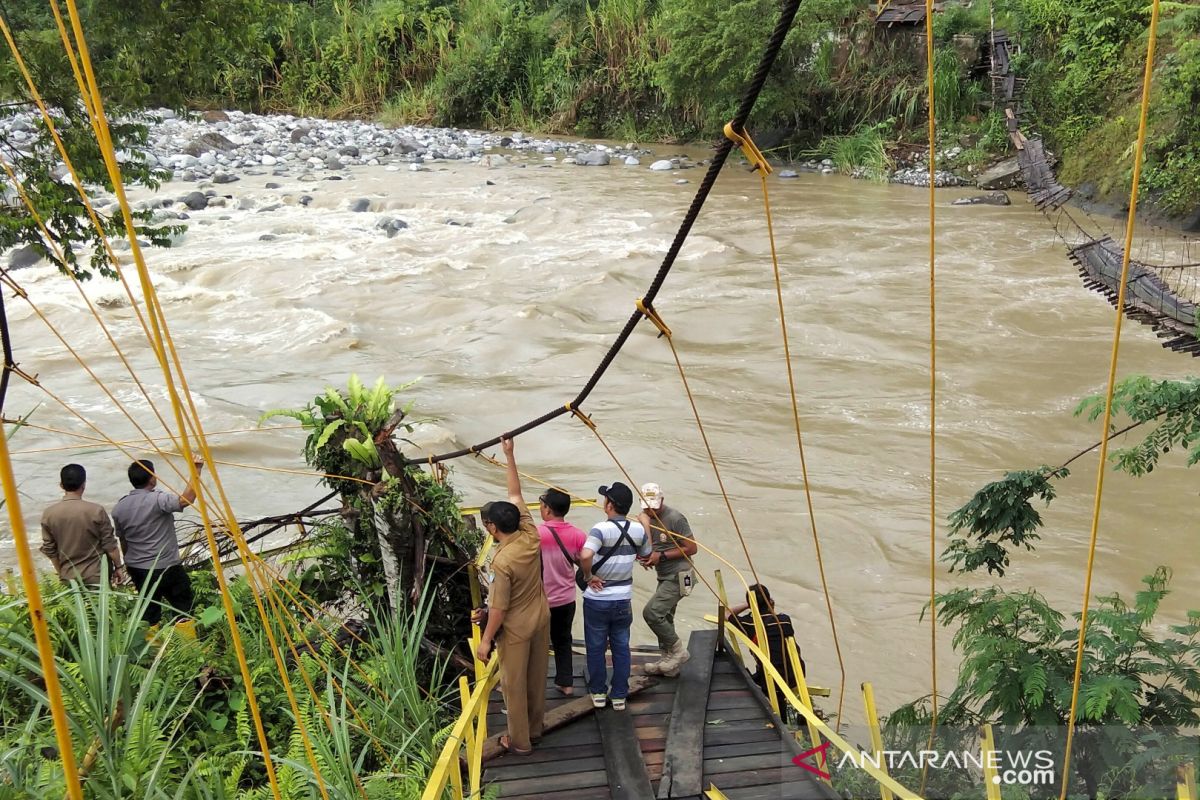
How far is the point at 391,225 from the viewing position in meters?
17.2

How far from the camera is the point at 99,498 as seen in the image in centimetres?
811

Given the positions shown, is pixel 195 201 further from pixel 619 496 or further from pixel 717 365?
pixel 619 496

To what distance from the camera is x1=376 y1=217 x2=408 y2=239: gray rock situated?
17.1m

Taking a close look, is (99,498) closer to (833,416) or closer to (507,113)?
(833,416)

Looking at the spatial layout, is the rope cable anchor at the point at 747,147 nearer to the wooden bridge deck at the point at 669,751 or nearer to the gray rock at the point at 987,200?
the wooden bridge deck at the point at 669,751

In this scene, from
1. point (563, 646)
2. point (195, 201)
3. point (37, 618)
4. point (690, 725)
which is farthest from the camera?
point (195, 201)

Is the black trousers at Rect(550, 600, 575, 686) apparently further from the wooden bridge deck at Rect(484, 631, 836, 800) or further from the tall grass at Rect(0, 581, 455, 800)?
the tall grass at Rect(0, 581, 455, 800)

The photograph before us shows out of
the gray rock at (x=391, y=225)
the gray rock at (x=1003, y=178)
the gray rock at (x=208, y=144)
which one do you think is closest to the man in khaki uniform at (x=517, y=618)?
the gray rock at (x=391, y=225)

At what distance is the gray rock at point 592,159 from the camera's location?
2445cm

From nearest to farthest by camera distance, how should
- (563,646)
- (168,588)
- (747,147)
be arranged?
(747,147) → (563,646) → (168,588)

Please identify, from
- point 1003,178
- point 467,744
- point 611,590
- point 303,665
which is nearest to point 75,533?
point 303,665

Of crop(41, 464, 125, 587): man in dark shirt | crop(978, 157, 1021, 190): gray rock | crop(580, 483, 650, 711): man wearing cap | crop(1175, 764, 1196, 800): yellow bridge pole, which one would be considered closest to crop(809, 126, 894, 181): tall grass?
crop(978, 157, 1021, 190): gray rock

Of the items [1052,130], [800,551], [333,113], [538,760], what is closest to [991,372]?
[800,551]

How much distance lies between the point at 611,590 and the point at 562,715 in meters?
0.57
